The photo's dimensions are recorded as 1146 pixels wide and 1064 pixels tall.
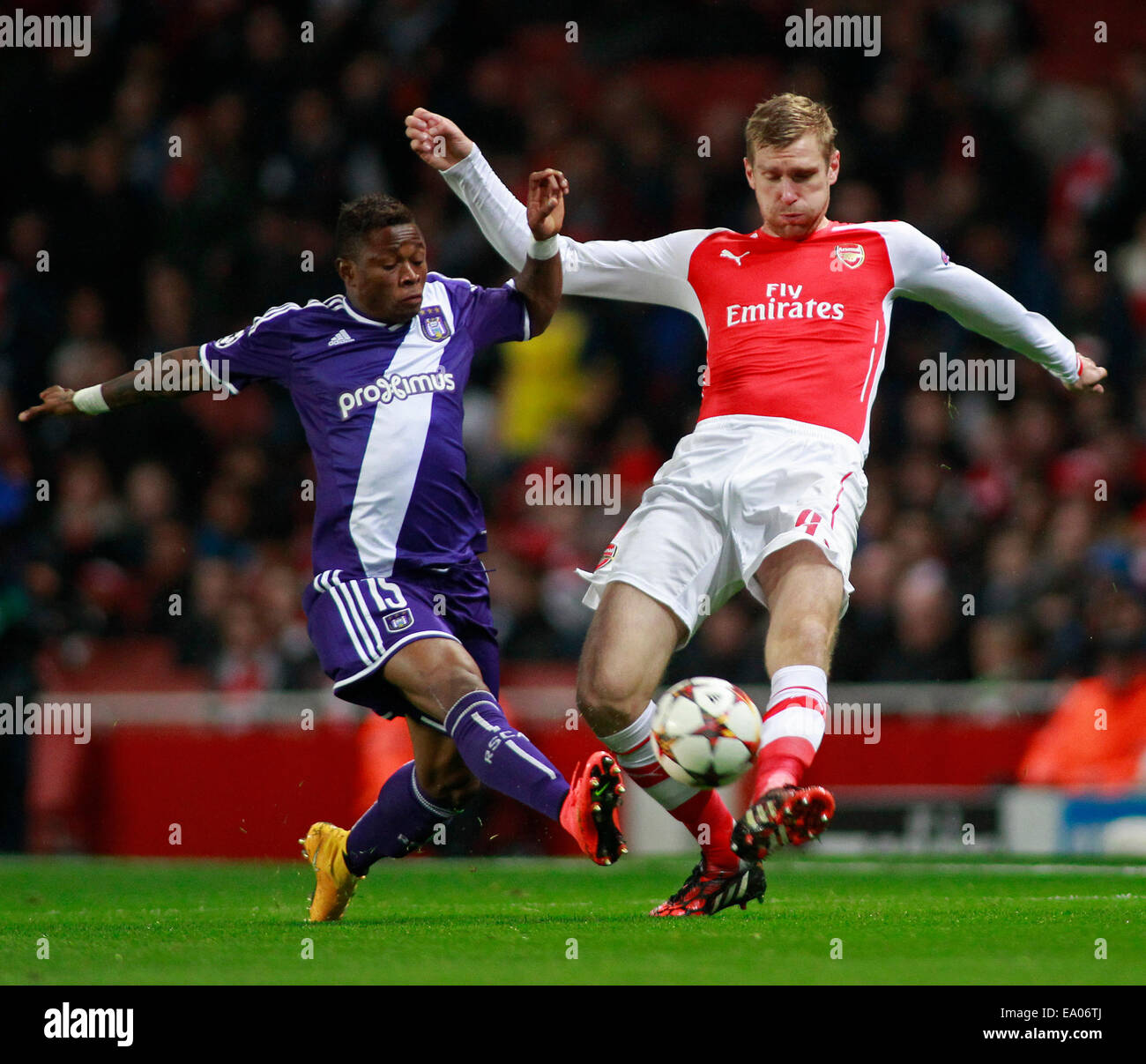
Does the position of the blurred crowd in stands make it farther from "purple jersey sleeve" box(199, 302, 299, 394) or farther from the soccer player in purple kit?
"purple jersey sleeve" box(199, 302, 299, 394)

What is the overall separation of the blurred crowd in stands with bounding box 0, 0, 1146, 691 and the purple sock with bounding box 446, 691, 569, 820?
570cm

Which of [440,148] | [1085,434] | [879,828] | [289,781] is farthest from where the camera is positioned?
[1085,434]

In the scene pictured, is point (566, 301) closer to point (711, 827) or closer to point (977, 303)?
point (977, 303)

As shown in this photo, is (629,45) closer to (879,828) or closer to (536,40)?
(536,40)

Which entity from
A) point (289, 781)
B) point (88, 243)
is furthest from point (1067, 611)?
point (88, 243)

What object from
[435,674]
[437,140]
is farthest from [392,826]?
[437,140]

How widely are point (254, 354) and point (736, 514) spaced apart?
67.2 inches

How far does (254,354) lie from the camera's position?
6.45 m

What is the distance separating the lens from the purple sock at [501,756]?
559 cm

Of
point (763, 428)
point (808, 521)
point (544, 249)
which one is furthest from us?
point (544, 249)

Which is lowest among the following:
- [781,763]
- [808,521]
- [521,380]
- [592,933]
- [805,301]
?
[592,933]

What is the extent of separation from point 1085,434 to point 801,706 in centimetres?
753

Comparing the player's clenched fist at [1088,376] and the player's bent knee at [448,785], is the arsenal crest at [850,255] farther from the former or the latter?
the player's bent knee at [448,785]

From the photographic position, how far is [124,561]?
12.9 meters
